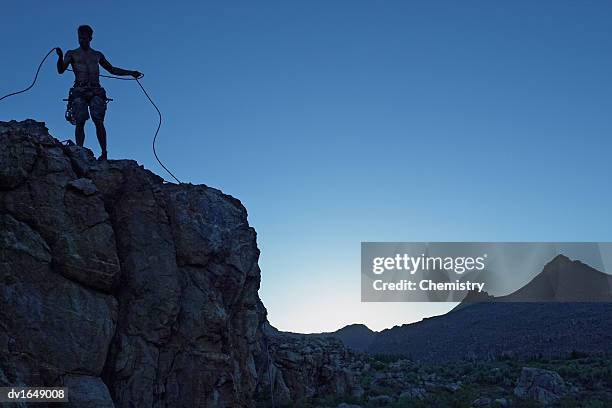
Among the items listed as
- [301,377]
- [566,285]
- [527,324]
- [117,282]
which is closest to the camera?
[117,282]

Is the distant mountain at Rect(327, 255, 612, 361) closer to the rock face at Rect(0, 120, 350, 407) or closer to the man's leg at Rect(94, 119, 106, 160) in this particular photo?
the rock face at Rect(0, 120, 350, 407)

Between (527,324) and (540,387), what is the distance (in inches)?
1598

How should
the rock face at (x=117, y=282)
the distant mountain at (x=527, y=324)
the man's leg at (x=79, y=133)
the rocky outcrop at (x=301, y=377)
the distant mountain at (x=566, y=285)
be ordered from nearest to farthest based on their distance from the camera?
the rock face at (x=117, y=282) → the man's leg at (x=79, y=133) → the rocky outcrop at (x=301, y=377) → the distant mountain at (x=527, y=324) → the distant mountain at (x=566, y=285)

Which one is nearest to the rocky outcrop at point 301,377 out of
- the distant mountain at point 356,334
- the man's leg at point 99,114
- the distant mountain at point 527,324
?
the man's leg at point 99,114

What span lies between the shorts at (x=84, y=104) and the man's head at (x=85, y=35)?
41.6 inches

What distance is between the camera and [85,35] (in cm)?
1338

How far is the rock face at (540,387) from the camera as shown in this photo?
2575cm

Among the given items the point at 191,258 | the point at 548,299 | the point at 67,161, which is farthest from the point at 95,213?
the point at 548,299

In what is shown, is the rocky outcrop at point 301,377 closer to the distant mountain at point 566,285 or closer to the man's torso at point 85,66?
the man's torso at point 85,66

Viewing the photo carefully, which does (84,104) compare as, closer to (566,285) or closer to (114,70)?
(114,70)

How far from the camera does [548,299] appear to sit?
76.2 metres

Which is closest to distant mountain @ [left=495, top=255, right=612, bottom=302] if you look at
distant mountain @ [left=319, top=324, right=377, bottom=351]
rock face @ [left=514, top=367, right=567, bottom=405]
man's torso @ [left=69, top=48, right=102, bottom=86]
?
distant mountain @ [left=319, top=324, right=377, bottom=351]

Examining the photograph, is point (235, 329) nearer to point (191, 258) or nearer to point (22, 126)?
point (191, 258)

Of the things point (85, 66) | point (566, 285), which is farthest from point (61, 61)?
point (566, 285)
